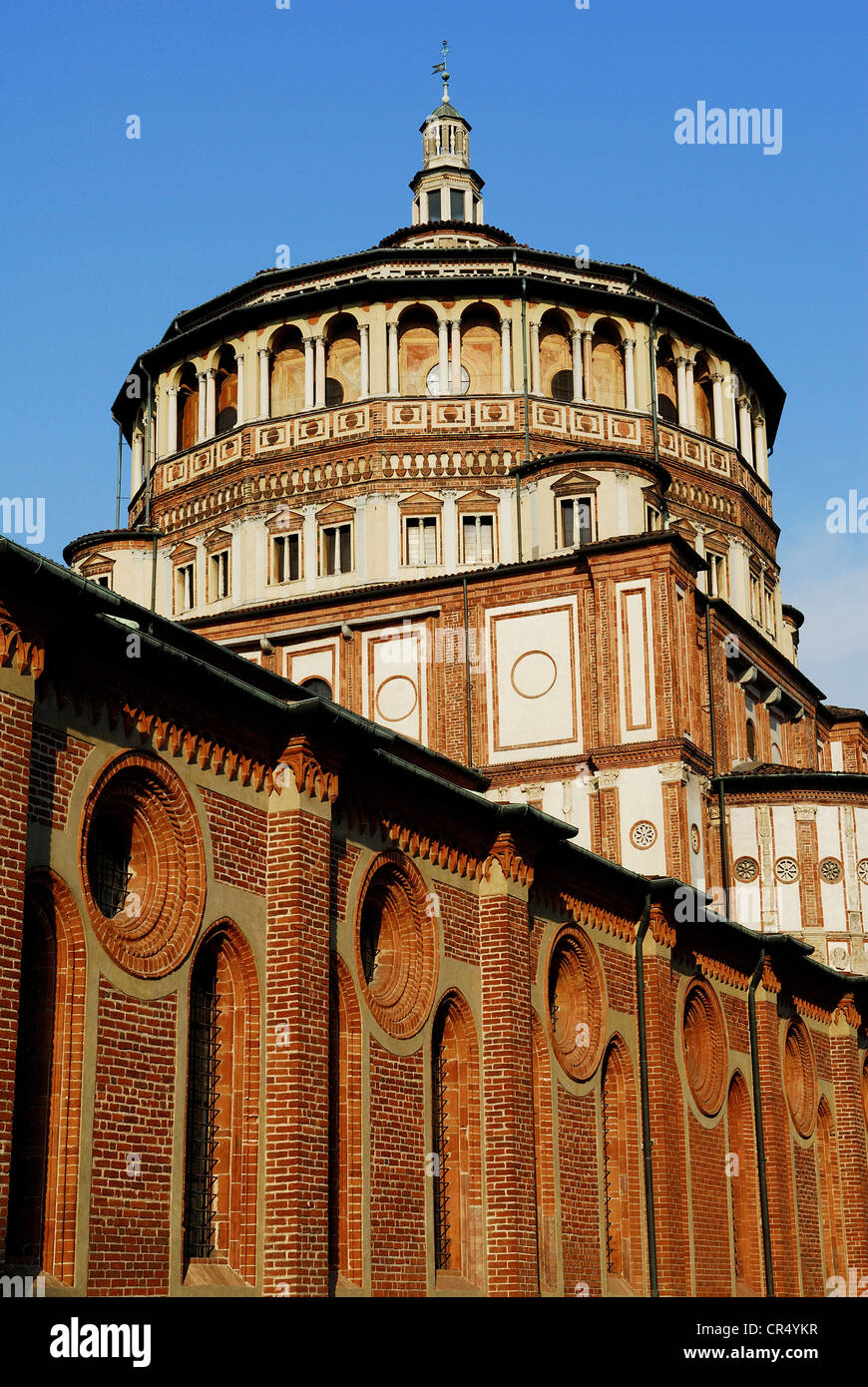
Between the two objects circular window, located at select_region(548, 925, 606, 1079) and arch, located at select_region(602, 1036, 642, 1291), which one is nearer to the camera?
circular window, located at select_region(548, 925, 606, 1079)

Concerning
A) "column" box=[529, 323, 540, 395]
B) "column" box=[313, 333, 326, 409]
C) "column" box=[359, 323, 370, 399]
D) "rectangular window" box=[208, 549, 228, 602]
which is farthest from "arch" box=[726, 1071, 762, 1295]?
"column" box=[313, 333, 326, 409]

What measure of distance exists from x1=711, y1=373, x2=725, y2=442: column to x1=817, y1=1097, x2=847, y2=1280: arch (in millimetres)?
19795

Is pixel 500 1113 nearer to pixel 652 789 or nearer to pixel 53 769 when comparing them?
pixel 53 769

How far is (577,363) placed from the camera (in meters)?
46.8

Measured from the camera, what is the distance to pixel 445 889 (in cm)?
2336

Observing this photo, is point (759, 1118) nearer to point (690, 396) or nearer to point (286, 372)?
point (690, 396)

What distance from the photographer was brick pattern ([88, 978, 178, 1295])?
1625cm

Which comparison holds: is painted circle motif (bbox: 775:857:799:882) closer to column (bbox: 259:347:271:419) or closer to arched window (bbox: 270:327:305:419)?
arched window (bbox: 270:327:305:419)

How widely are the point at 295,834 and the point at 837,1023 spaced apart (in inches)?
862

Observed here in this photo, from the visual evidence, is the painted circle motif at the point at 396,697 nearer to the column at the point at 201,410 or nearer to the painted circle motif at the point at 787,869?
the painted circle motif at the point at 787,869

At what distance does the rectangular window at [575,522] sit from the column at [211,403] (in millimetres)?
10504

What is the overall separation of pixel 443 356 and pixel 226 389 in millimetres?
6352

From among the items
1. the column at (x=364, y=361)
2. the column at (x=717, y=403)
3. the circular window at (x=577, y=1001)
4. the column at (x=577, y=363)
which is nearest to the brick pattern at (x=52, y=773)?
the circular window at (x=577, y=1001)
